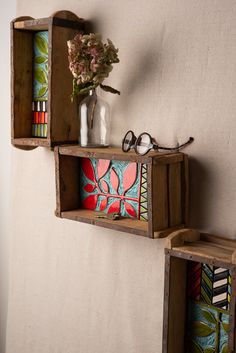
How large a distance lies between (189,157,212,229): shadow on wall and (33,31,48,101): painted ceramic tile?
64cm

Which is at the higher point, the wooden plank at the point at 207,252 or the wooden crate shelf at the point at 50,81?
the wooden crate shelf at the point at 50,81

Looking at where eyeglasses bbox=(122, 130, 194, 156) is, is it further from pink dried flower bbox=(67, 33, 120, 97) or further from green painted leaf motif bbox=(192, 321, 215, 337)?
green painted leaf motif bbox=(192, 321, 215, 337)

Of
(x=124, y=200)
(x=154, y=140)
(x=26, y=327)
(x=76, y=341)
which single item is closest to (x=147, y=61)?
(x=154, y=140)

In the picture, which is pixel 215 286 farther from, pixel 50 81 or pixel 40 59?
pixel 40 59

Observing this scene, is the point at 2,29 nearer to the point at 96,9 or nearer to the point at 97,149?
the point at 96,9

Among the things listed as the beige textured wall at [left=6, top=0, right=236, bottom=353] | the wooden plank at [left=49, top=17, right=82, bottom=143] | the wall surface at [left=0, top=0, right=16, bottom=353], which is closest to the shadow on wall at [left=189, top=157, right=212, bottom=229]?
the beige textured wall at [left=6, top=0, right=236, bottom=353]

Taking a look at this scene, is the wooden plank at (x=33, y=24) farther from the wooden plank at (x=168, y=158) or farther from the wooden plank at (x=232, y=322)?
the wooden plank at (x=232, y=322)

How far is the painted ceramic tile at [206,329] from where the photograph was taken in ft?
5.16

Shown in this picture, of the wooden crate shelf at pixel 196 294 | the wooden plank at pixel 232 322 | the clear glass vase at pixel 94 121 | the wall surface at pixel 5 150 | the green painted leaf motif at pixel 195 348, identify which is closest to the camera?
the wooden plank at pixel 232 322

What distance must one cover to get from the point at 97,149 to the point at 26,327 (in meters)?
0.91

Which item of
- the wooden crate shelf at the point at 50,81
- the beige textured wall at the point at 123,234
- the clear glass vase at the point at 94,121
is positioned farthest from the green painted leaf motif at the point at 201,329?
the wooden crate shelf at the point at 50,81

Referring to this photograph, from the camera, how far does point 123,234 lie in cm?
188

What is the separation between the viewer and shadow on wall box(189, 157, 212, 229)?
166 cm

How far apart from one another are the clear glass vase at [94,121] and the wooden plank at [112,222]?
0.22 m
